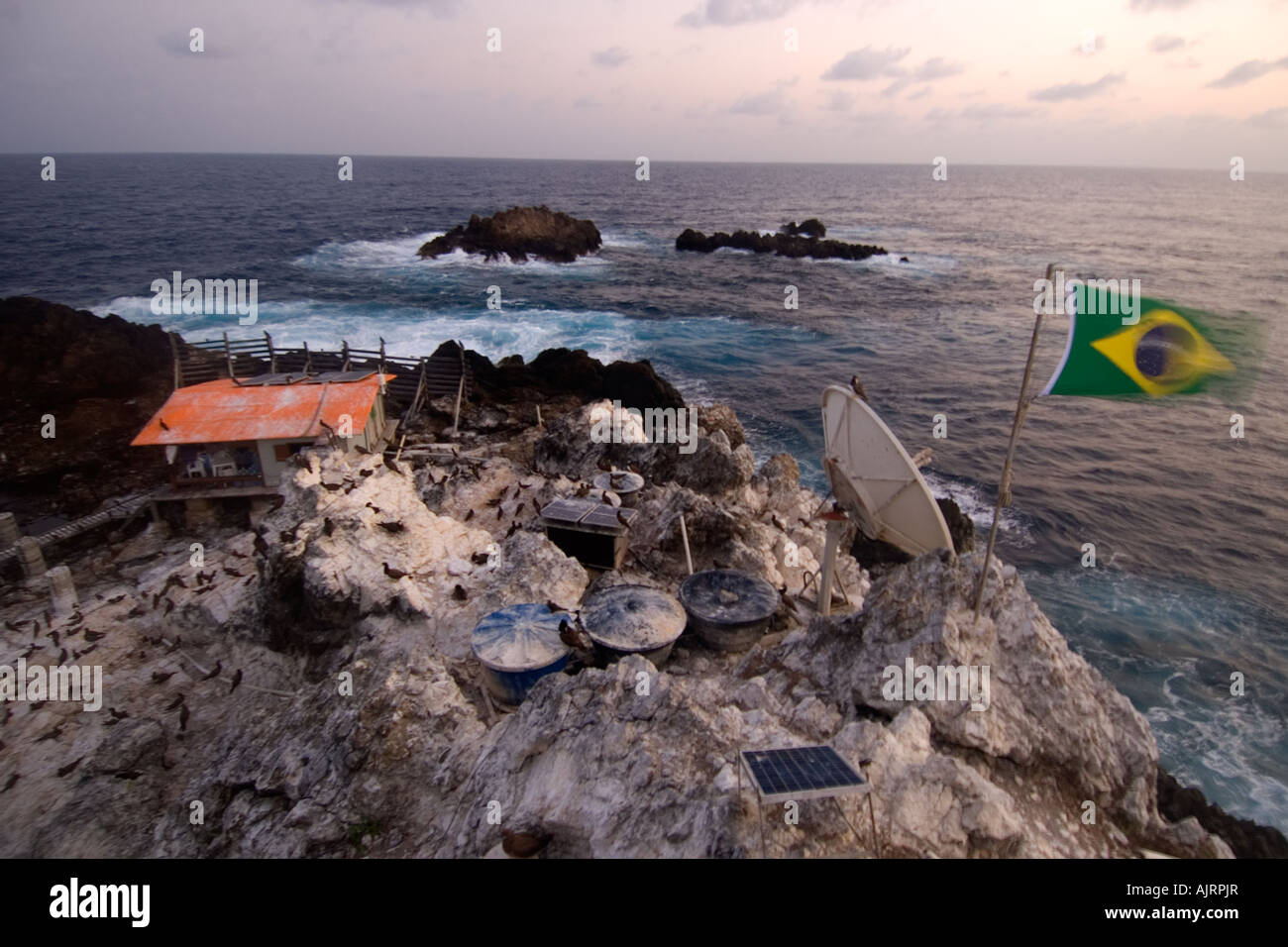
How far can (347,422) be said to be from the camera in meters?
21.5

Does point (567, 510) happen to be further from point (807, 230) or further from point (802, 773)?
point (807, 230)

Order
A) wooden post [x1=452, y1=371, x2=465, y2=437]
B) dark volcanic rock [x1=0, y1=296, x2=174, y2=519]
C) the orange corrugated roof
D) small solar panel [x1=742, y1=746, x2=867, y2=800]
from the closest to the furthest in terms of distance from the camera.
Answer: small solar panel [x1=742, y1=746, x2=867, y2=800] → the orange corrugated roof → dark volcanic rock [x1=0, y1=296, x2=174, y2=519] → wooden post [x1=452, y1=371, x2=465, y2=437]

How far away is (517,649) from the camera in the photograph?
11.4m

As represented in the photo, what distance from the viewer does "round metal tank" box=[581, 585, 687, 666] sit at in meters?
11.4

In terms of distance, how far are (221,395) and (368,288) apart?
1531 inches

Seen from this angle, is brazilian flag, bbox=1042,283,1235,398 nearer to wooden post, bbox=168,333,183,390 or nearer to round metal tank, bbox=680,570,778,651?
round metal tank, bbox=680,570,778,651

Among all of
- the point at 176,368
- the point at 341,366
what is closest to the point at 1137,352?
the point at 176,368

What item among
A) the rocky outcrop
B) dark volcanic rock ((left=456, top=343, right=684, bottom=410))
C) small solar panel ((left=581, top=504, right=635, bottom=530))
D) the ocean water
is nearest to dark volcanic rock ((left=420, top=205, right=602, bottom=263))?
the ocean water

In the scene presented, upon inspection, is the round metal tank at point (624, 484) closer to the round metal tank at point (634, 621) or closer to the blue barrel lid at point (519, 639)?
the round metal tank at point (634, 621)

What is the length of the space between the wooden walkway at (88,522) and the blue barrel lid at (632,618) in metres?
17.4

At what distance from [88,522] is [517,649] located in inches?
698

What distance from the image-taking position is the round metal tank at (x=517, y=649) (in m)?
11.1

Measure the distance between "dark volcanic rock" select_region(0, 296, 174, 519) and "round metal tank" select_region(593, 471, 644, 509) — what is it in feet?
58.7
